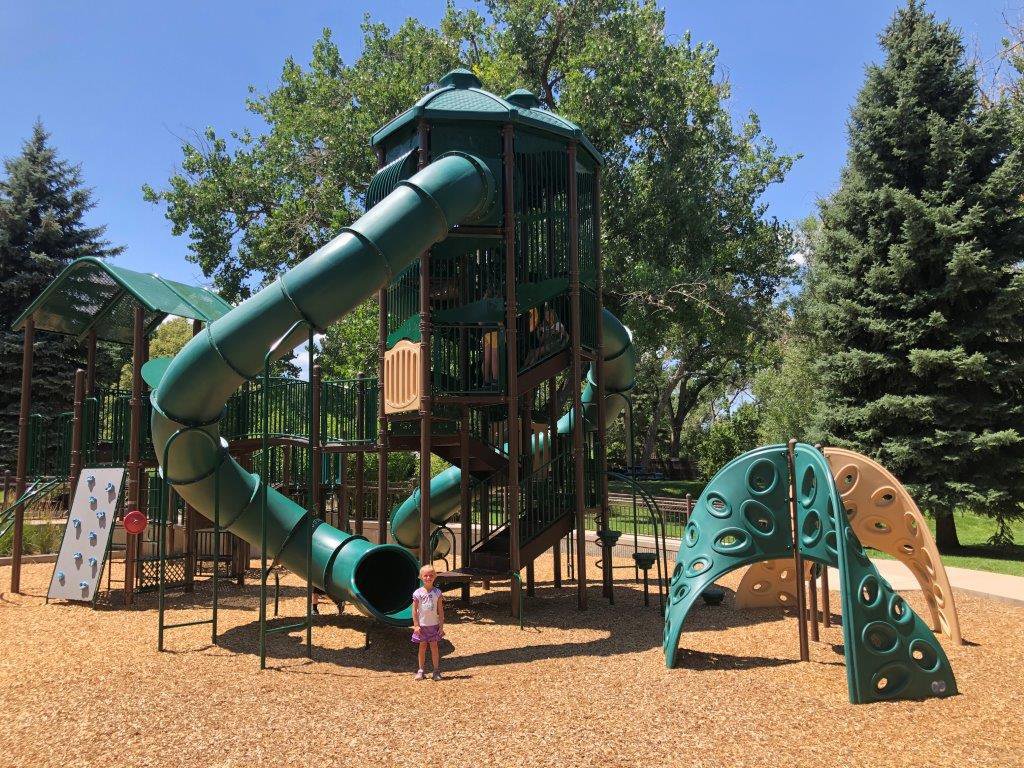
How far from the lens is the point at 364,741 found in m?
5.38

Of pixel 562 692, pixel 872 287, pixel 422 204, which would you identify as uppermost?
pixel 872 287

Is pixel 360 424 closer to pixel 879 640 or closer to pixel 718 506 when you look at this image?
pixel 718 506

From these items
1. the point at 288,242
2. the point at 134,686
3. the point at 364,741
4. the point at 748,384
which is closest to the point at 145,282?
the point at 134,686

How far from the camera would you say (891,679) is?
20.4ft

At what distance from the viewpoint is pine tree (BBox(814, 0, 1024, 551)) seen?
Result: 1538cm

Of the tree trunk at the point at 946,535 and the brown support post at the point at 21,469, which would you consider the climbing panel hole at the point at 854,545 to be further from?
the brown support post at the point at 21,469

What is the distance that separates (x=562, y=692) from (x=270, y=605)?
19.8ft

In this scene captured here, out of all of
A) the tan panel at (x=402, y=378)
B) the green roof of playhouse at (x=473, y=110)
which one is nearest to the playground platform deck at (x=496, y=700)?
the tan panel at (x=402, y=378)

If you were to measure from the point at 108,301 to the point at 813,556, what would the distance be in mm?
12044

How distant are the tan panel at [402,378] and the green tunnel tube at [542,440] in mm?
2860

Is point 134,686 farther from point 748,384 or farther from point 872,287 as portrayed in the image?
point 748,384

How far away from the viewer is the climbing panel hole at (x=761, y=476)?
7676 millimetres

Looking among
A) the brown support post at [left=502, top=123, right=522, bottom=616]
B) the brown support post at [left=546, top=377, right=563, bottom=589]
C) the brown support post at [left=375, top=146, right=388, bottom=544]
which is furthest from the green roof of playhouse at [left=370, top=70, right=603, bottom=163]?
the brown support post at [left=546, top=377, right=563, bottom=589]

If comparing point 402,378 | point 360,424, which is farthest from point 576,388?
point 360,424
